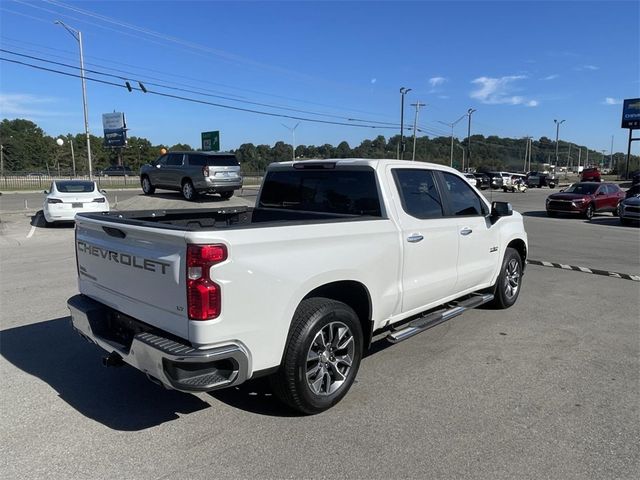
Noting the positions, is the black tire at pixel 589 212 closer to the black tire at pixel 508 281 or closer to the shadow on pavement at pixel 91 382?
the black tire at pixel 508 281

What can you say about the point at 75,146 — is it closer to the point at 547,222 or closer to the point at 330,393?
the point at 547,222

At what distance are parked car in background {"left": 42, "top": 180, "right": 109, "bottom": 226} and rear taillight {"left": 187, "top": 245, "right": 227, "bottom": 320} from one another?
1325 cm

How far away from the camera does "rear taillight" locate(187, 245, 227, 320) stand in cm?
287

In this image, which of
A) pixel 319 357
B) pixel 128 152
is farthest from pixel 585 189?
pixel 128 152

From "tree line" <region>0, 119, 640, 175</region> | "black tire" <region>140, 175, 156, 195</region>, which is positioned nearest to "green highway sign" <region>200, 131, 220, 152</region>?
"tree line" <region>0, 119, 640, 175</region>

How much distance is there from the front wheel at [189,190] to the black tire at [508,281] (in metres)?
15.9

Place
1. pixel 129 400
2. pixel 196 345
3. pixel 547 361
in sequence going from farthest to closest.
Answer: pixel 547 361, pixel 129 400, pixel 196 345

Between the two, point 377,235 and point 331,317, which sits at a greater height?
point 377,235

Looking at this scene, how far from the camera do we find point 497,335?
5441 millimetres

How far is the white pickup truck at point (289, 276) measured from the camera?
2.95 m

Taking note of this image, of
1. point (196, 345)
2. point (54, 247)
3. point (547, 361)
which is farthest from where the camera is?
point (54, 247)

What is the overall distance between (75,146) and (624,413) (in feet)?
441

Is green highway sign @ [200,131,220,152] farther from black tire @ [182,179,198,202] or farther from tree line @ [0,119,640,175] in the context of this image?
black tire @ [182,179,198,202]

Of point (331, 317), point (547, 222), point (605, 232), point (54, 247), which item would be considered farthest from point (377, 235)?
point (547, 222)
